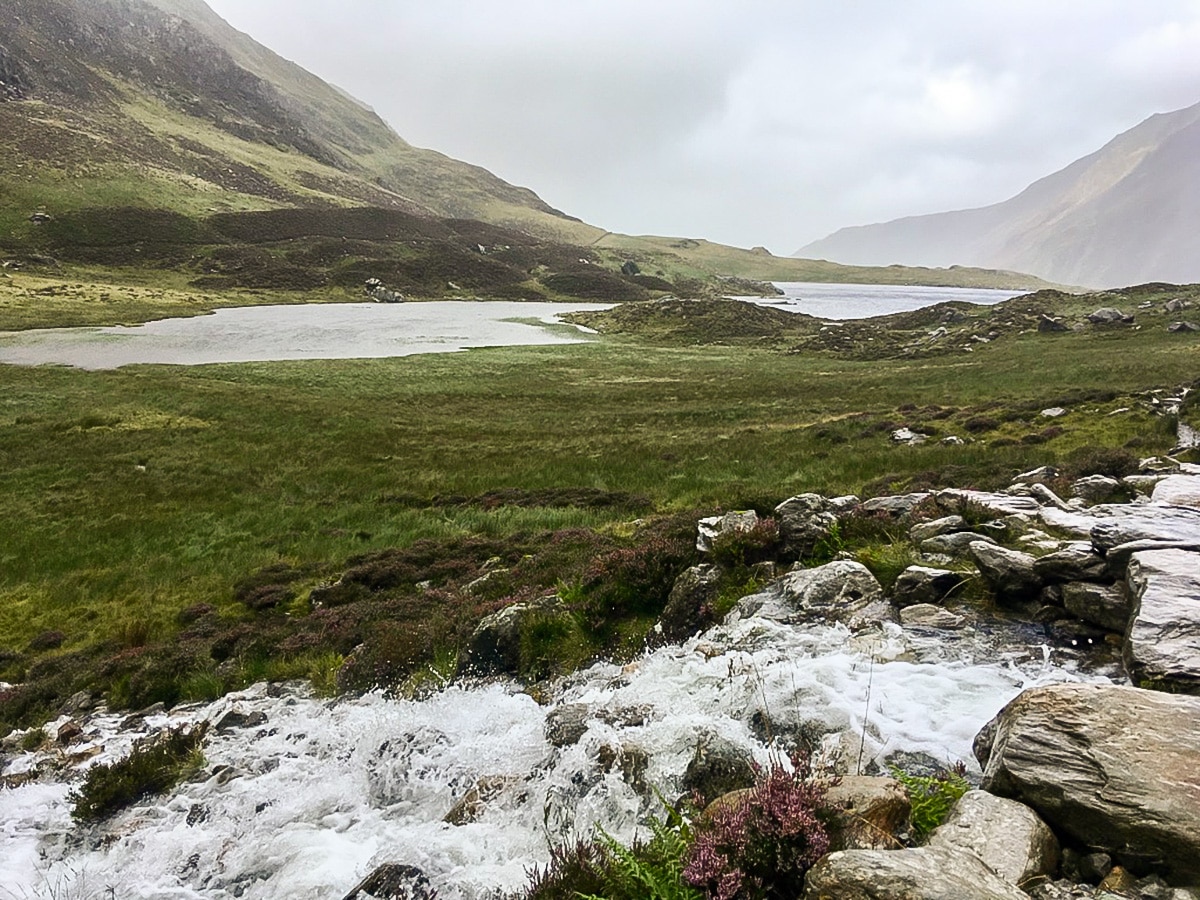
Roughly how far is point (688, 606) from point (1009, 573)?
441cm

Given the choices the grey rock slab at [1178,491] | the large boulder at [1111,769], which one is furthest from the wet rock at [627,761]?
the grey rock slab at [1178,491]

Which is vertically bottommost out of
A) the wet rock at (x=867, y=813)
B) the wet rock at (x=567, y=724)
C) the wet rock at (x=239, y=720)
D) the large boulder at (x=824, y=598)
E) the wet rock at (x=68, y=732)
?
the wet rock at (x=68, y=732)

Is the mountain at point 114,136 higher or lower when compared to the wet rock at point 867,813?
higher

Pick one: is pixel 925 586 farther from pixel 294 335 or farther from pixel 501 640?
pixel 294 335

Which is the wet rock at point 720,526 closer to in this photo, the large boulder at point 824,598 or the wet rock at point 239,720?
the large boulder at point 824,598

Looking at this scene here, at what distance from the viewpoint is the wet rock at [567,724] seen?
23.3 ft

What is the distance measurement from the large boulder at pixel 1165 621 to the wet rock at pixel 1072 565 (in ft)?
1.48

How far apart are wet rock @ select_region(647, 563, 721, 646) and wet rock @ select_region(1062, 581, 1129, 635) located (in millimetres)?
4499

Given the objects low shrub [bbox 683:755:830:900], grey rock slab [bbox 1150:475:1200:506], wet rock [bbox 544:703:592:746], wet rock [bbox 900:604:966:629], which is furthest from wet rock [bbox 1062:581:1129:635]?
wet rock [bbox 544:703:592:746]

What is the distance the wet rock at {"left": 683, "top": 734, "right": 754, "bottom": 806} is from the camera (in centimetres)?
563

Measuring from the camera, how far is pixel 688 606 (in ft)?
31.4

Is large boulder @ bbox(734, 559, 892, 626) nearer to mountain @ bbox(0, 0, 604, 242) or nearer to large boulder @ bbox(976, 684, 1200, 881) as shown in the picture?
large boulder @ bbox(976, 684, 1200, 881)

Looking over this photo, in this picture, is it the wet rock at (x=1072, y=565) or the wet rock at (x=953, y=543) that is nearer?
the wet rock at (x=1072, y=565)

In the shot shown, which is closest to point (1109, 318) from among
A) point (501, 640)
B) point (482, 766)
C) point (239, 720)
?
point (501, 640)
